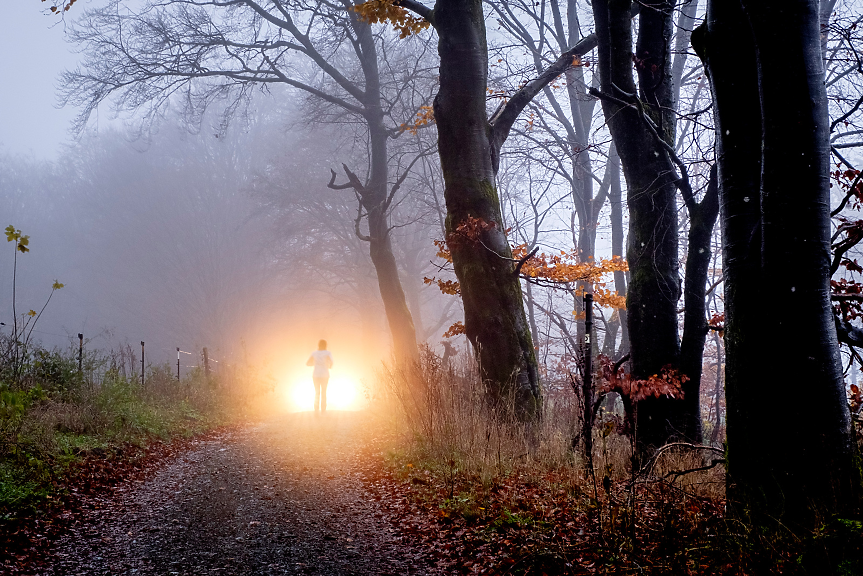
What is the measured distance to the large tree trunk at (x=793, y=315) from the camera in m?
2.93

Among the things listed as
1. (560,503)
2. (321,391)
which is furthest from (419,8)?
(321,391)

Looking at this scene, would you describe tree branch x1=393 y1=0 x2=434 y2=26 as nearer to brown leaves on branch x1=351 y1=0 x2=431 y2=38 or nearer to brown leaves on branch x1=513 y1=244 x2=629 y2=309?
brown leaves on branch x1=351 y1=0 x2=431 y2=38

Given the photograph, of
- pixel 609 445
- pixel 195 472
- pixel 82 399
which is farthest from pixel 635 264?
pixel 82 399

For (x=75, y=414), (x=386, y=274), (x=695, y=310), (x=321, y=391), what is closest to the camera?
(x=695, y=310)

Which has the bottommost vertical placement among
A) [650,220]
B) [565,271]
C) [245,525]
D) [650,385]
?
[245,525]

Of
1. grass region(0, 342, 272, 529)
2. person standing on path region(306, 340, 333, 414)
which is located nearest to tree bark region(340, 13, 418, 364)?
person standing on path region(306, 340, 333, 414)

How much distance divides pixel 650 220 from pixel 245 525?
17.1ft

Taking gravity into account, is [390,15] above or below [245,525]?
above

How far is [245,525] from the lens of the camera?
4.72m

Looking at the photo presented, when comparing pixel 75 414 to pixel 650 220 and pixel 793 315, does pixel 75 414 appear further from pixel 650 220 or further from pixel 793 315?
pixel 793 315

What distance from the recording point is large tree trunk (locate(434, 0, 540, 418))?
7.14m

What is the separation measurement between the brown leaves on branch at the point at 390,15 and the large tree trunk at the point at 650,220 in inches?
131

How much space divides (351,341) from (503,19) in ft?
70.8

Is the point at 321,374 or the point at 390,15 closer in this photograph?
the point at 390,15
